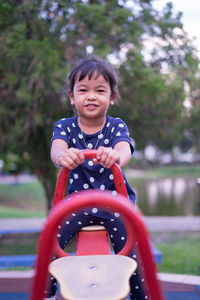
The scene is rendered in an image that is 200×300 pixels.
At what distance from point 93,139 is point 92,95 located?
0.24m

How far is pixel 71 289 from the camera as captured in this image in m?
1.30

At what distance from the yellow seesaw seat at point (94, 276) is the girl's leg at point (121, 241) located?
0.25 meters

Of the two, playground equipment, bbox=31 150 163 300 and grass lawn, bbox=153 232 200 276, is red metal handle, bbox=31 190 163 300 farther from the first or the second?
grass lawn, bbox=153 232 200 276

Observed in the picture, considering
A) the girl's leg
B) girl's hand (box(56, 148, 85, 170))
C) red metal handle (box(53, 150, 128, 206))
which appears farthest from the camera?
the girl's leg

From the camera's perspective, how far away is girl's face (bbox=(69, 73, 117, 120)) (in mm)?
1925

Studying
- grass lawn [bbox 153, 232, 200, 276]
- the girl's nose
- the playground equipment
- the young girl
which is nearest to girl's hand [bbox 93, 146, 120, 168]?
the playground equipment

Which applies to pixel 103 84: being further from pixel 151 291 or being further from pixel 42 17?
pixel 42 17

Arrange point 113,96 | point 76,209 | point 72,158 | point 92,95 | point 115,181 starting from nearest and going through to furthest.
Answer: point 76,209, point 72,158, point 115,181, point 92,95, point 113,96

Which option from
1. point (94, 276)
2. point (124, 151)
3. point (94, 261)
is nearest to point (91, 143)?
point (124, 151)

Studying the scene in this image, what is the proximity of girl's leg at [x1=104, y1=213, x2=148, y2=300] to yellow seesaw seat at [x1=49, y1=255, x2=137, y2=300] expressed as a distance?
0.82 ft

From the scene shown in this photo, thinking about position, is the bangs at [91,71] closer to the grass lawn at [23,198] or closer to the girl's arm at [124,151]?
the girl's arm at [124,151]

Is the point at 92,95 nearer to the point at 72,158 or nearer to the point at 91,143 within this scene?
the point at 91,143

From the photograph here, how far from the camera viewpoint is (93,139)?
201cm

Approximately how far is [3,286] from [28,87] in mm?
2458
